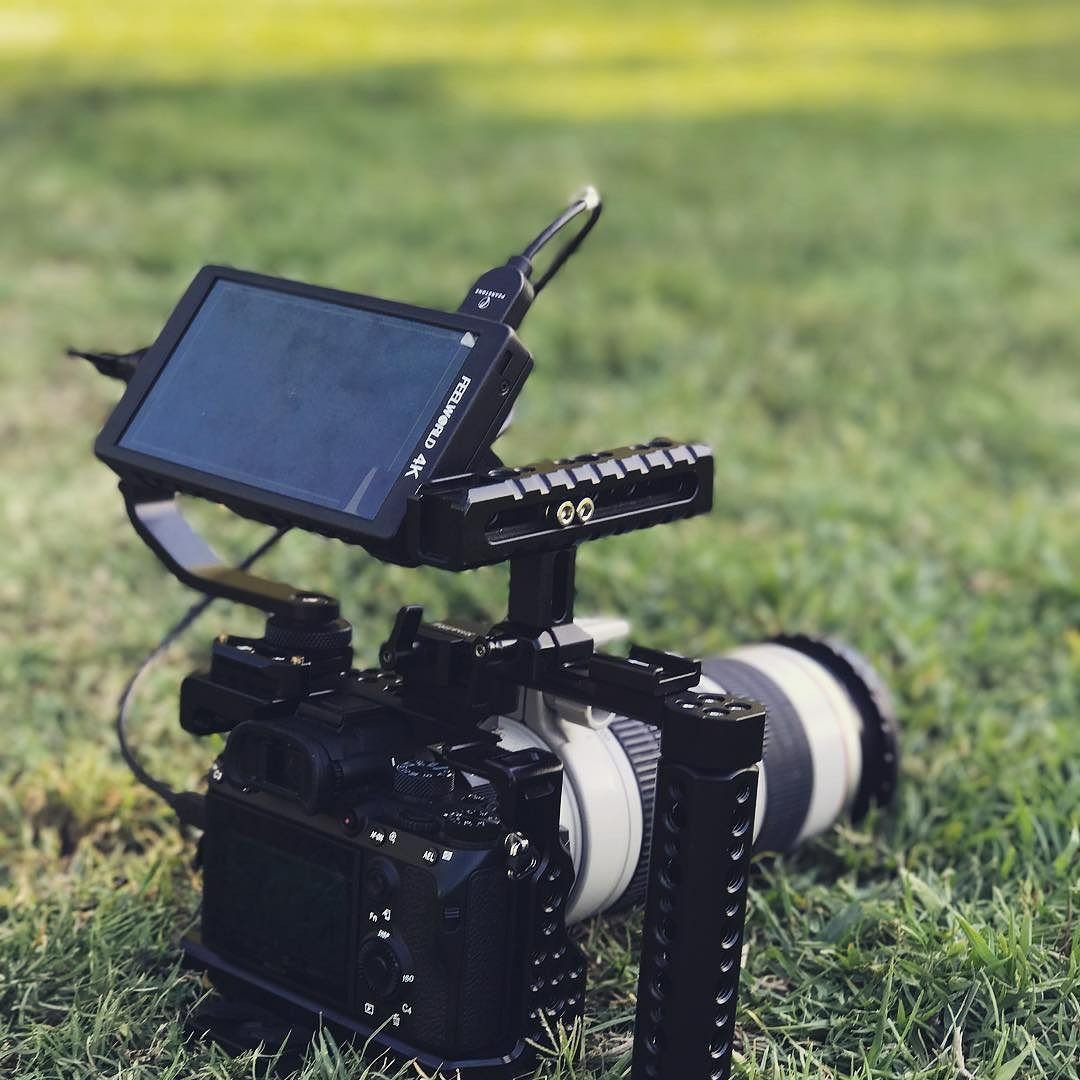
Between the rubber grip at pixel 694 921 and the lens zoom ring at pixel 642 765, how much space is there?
34cm

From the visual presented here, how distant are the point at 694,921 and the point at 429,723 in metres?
0.45

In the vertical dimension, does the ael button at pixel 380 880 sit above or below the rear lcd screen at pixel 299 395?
below

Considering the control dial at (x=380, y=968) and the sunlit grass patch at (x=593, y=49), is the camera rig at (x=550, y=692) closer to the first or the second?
the control dial at (x=380, y=968)

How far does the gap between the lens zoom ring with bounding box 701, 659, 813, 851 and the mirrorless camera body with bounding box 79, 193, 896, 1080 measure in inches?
12.0

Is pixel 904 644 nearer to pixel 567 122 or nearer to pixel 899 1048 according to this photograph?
pixel 899 1048

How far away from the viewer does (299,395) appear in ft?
7.13

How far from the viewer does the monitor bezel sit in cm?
199

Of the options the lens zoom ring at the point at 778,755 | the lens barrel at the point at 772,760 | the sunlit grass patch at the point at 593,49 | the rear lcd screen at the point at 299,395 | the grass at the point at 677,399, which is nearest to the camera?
the rear lcd screen at the point at 299,395

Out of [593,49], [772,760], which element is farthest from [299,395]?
[593,49]

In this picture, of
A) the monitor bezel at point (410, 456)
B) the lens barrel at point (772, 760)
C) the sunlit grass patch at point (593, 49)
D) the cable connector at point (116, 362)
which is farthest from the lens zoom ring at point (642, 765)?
the sunlit grass patch at point (593, 49)

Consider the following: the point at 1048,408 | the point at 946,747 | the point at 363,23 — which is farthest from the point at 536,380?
the point at 363,23

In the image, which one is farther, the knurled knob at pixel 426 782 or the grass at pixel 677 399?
the grass at pixel 677 399

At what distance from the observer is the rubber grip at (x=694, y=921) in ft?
6.42

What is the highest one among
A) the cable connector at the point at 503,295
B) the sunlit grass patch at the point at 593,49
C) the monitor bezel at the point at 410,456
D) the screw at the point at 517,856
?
the sunlit grass patch at the point at 593,49
